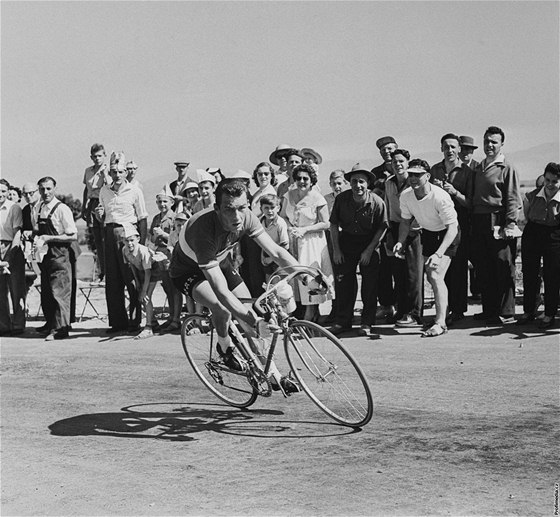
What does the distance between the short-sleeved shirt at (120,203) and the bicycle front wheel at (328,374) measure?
22.3ft

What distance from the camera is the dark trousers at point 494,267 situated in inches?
450

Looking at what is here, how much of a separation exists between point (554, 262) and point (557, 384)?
2.91 meters

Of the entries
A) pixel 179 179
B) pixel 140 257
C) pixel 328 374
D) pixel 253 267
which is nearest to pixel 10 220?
pixel 140 257

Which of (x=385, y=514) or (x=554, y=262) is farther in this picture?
(x=554, y=262)

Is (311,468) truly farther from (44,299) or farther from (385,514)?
(44,299)

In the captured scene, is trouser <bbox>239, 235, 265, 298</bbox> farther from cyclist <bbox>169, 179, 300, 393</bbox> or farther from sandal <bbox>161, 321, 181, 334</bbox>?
cyclist <bbox>169, 179, 300, 393</bbox>

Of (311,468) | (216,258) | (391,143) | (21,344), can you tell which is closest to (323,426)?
(311,468)

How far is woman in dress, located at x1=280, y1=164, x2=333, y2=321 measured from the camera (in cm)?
1203

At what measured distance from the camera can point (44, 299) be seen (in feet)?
45.9

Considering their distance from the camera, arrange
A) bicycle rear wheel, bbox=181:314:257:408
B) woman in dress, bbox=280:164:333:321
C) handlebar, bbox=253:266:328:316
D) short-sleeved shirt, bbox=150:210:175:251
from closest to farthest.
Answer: handlebar, bbox=253:266:328:316 → bicycle rear wheel, bbox=181:314:257:408 → woman in dress, bbox=280:164:333:321 → short-sleeved shirt, bbox=150:210:175:251

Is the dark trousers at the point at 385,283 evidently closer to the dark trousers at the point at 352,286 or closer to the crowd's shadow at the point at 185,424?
the dark trousers at the point at 352,286

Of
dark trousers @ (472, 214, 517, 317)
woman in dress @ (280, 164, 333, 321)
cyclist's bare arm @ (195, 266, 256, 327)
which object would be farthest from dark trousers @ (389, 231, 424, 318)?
cyclist's bare arm @ (195, 266, 256, 327)

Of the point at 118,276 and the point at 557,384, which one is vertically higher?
the point at 118,276

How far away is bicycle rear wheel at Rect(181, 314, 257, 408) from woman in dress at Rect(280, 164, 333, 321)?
3633mm
